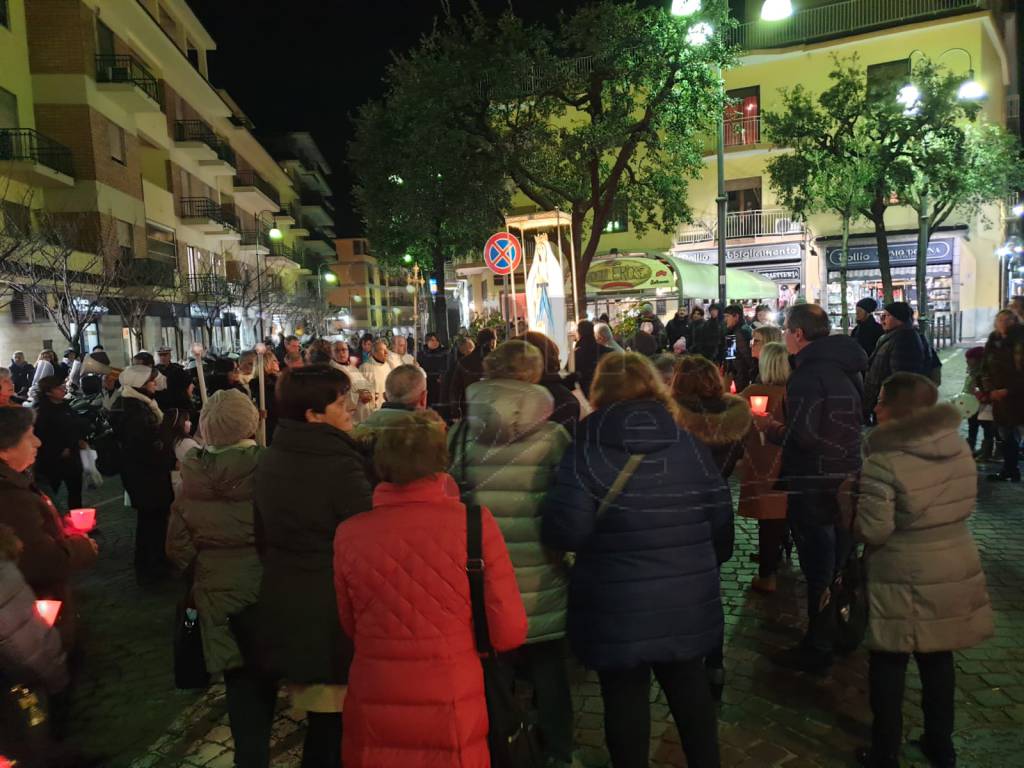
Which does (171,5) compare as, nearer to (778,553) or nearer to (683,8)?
(683,8)

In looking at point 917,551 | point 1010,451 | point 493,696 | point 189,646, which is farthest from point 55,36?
point 917,551

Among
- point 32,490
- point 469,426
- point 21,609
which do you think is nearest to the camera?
point 21,609

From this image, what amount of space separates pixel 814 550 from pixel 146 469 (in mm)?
4862

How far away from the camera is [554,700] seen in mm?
3207

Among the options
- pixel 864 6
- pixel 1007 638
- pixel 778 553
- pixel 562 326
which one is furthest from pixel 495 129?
pixel 864 6

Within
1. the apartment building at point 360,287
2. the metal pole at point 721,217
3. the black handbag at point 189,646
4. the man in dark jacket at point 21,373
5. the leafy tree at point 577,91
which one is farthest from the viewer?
the apartment building at point 360,287

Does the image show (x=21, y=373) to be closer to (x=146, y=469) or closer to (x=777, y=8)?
(x=146, y=469)

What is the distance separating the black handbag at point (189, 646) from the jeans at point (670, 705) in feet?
5.45

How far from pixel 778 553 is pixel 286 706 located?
3354mm

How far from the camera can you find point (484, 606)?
2193 mm

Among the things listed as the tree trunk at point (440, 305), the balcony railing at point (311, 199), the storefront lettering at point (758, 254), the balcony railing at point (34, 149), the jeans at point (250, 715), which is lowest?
the jeans at point (250, 715)

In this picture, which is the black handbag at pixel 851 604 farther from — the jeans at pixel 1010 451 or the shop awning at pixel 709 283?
the shop awning at pixel 709 283

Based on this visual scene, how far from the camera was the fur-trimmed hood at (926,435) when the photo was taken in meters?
2.87

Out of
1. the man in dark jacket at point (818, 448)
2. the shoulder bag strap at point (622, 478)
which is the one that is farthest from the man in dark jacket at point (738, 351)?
the shoulder bag strap at point (622, 478)
